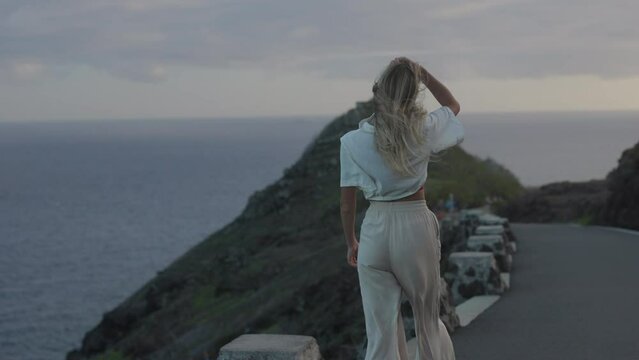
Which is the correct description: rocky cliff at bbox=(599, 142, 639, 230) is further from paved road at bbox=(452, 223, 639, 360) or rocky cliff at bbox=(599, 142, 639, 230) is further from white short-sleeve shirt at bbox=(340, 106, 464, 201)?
white short-sleeve shirt at bbox=(340, 106, 464, 201)

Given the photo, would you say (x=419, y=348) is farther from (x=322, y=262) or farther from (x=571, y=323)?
(x=322, y=262)

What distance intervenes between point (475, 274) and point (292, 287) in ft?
20.7

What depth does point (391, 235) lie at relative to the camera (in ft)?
19.6

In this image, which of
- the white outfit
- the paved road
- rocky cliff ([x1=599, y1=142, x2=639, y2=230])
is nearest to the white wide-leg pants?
the white outfit

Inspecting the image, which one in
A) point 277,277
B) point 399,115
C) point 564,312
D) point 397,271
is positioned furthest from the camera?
point 277,277

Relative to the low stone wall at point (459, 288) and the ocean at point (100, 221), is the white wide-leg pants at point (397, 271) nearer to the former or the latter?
the low stone wall at point (459, 288)

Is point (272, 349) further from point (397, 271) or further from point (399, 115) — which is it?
point (399, 115)

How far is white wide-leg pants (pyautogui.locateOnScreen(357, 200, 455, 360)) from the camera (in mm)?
5977

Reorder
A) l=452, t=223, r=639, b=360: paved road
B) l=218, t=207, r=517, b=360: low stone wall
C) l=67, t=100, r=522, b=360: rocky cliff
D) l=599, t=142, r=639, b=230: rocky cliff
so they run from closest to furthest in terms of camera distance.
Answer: l=218, t=207, r=517, b=360: low stone wall → l=452, t=223, r=639, b=360: paved road → l=67, t=100, r=522, b=360: rocky cliff → l=599, t=142, r=639, b=230: rocky cliff

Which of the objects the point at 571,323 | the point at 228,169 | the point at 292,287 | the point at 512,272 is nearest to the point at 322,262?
the point at 292,287

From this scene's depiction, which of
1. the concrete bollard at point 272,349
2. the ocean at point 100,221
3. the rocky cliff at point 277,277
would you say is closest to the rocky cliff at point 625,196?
the rocky cliff at point 277,277

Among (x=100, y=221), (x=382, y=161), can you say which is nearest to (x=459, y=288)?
(x=382, y=161)

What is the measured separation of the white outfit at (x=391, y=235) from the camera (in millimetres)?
5953

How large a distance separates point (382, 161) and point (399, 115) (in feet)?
0.98
